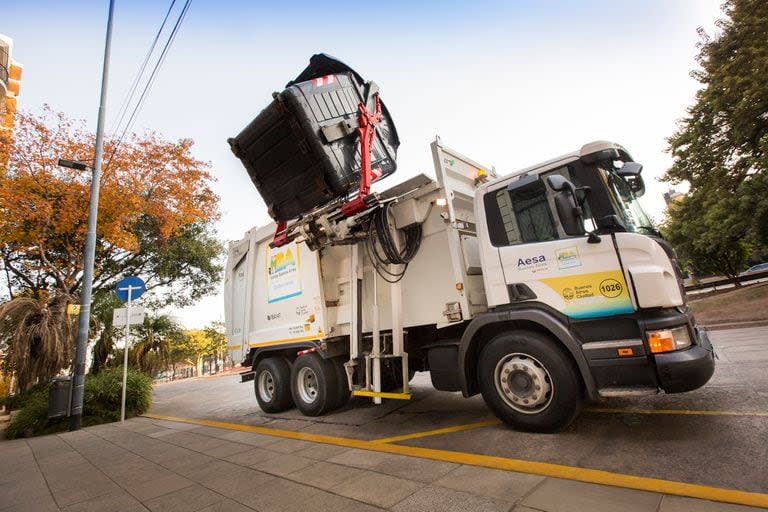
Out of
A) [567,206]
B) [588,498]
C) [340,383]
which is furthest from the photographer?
[340,383]

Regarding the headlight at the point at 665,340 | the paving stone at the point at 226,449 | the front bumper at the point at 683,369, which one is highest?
the headlight at the point at 665,340

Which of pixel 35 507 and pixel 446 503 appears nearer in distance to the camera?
pixel 446 503

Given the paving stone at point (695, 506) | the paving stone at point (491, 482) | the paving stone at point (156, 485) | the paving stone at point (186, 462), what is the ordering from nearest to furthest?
the paving stone at point (695, 506), the paving stone at point (491, 482), the paving stone at point (156, 485), the paving stone at point (186, 462)

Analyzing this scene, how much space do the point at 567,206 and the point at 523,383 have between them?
5.56ft

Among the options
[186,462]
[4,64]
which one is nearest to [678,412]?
[186,462]

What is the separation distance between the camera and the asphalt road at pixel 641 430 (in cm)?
255

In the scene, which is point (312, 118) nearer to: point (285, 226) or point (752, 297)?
point (285, 226)

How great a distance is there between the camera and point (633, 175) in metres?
3.48

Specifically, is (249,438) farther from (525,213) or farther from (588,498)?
(525,213)

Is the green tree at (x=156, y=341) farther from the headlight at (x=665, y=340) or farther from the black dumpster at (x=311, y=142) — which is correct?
the headlight at (x=665, y=340)

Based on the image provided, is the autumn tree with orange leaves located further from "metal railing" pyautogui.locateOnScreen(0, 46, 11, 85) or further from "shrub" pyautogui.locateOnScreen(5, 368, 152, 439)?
"metal railing" pyautogui.locateOnScreen(0, 46, 11, 85)

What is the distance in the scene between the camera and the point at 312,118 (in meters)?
4.52

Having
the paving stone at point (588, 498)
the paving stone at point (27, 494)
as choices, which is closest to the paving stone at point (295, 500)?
the paving stone at point (588, 498)

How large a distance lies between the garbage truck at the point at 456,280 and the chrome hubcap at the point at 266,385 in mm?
34
